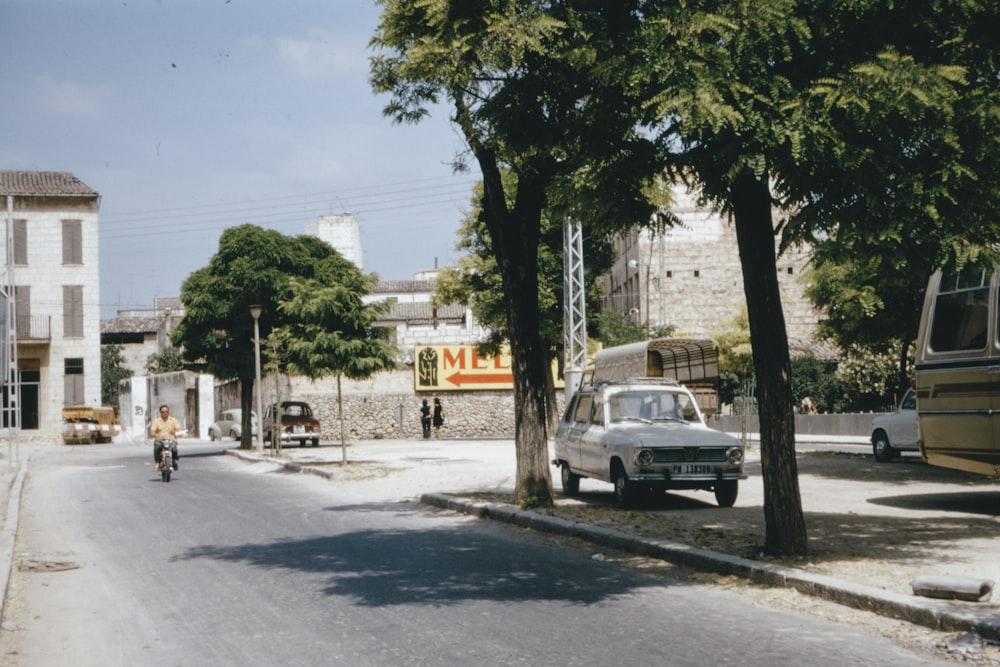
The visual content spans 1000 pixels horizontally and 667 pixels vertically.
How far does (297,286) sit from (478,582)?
21357 mm

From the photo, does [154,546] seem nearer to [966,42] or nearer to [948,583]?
[948,583]

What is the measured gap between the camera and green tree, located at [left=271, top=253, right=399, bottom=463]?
1107 inches

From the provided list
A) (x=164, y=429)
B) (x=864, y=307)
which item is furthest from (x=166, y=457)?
(x=864, y=307)

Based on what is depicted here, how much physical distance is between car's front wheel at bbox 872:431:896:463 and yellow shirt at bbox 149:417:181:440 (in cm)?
1589

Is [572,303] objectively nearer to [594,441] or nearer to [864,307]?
[864,307]

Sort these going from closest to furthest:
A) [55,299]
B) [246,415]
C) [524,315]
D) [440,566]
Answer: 1. [440,566]
2. [524,315]
3. [246,415]
4. [55,299]

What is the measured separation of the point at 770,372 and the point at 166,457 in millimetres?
16666

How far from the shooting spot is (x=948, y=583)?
7410mm

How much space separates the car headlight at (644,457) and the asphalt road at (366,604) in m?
2.28

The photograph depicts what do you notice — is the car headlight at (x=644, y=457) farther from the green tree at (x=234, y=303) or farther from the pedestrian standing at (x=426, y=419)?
the pedestrian standing at (x=426, y=419)

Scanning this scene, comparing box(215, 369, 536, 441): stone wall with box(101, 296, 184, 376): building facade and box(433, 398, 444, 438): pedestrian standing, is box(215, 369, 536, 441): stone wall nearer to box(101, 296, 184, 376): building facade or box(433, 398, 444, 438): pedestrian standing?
box(433, 398, 444, 438): pedestrian standing

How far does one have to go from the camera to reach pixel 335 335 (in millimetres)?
28188

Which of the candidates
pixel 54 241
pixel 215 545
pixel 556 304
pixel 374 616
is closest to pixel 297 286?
pixel 556 304

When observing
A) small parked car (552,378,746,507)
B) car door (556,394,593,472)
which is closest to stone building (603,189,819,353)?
car door (556,394,593,472)
